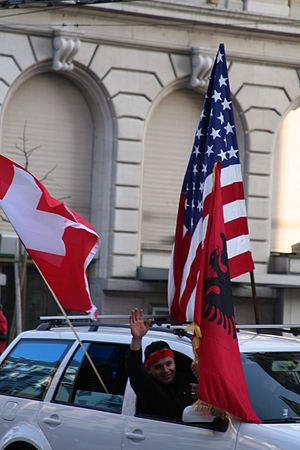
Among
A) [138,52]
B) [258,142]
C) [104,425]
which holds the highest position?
A: [138,52]

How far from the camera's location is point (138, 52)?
79.0 feet

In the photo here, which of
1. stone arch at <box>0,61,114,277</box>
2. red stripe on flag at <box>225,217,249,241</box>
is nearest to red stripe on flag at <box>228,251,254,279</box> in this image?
red stripe on flag at <box>225,217,249,241</box>

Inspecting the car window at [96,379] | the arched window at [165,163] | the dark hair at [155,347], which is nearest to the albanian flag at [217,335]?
the dark hair at [155,347]

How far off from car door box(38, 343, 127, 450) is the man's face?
352mm

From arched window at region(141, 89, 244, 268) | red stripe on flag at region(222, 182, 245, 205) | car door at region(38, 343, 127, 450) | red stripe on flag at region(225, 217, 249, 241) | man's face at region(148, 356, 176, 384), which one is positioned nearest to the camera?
man's face at region(148, 356, 176, 384)

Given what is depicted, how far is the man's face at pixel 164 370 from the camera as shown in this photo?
755 cm

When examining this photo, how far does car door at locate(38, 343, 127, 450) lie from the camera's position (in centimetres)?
774

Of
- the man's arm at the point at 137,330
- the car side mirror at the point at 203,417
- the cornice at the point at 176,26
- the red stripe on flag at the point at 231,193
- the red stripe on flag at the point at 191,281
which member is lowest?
the car side mirror at the point at 203,417

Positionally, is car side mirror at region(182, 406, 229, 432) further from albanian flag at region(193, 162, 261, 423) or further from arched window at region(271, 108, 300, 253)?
arched window at region(271, 108, 300, 253)

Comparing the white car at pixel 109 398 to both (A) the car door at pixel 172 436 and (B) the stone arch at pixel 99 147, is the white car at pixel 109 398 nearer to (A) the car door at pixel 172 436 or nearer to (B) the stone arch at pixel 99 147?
(A) the car door at pixel 172 436

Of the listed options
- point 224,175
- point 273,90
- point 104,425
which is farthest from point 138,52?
point 104,425

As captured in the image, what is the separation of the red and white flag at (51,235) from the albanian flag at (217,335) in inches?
59.6

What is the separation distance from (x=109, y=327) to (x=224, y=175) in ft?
4.88

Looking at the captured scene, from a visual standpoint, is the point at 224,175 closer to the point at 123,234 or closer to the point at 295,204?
the point at 123,234
